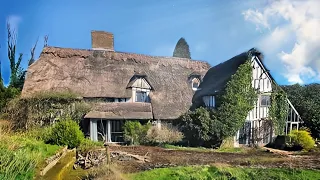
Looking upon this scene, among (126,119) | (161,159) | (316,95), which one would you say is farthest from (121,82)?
(316,95)

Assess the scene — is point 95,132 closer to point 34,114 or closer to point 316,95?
point 34,114

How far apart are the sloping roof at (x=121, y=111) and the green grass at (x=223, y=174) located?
9.58 metres

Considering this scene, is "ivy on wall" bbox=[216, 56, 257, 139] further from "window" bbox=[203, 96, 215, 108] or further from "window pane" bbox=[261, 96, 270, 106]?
"window" bbox=[203, 96, 215, 108]

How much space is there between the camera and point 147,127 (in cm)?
1855

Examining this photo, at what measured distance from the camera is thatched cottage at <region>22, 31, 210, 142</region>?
19828 millimetres

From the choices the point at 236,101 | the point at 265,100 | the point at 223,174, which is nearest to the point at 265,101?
the point at 265,100

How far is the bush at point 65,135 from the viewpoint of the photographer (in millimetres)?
15113

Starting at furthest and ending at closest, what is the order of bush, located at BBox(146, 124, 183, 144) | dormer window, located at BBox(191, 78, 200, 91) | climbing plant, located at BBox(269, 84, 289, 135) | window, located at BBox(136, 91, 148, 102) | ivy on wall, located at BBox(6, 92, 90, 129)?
1. dormer window, located at BBox(191, 78, 200, 91)
2. window, located at BBox(136, 91, 148, 102)
3. climbing plant, located at BBox(269, 84, 289, 135)
4. ivy on wall, located at BBox(6, 92, 90, 129)
5. bush, located at BBox(146, 124, 183, 144)

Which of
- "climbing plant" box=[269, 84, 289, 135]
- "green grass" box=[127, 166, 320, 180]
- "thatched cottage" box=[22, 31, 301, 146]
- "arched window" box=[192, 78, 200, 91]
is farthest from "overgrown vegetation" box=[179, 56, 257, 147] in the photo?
"green grass" box=[127, 166, 320, 180]

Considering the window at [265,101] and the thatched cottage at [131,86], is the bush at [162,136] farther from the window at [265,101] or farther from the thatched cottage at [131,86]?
the window at [265,101]

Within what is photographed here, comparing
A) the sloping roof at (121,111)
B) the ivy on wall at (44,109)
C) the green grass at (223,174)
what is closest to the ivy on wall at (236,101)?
the sloping roof at (121,111)

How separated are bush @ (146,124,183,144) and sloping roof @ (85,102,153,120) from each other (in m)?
1.78

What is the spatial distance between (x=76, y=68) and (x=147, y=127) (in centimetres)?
815

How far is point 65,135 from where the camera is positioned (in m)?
15.2
